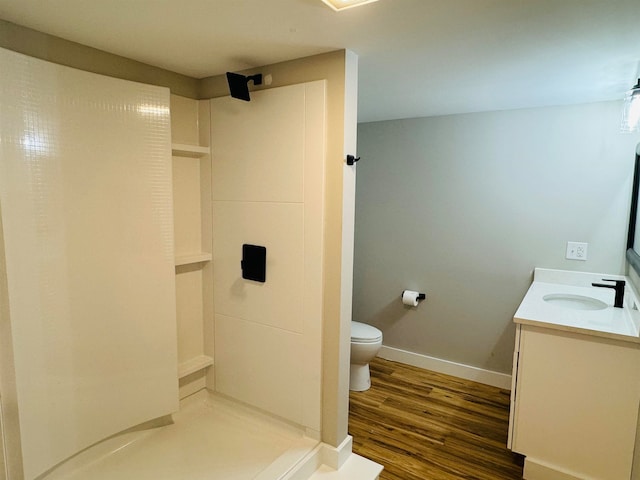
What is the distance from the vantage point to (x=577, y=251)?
8.42ft

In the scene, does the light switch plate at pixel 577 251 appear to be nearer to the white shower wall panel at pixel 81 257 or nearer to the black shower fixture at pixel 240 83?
the black shower fixture at pixel 240 83

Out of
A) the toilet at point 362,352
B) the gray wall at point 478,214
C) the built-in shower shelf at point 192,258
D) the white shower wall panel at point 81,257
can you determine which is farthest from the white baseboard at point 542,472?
the built-in shower shelf at point 192,258

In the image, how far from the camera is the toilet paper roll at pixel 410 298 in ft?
10.3

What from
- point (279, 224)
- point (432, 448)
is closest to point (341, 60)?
point (279, 224)

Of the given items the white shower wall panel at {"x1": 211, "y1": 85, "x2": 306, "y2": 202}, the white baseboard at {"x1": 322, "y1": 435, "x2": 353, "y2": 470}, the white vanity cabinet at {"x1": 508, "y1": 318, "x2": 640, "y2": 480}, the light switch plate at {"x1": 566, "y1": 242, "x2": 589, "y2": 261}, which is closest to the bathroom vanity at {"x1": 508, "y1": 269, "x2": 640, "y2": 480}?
the white vanity cabinet at {"x1": 508, "y1": 318, "x2": 640, "y2": 480}

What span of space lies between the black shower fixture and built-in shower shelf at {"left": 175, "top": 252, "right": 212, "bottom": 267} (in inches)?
37.6

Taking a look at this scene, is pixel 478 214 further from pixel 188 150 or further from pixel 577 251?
pixel 188 150

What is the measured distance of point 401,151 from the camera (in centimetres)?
318

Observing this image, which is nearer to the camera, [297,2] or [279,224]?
[297,2]

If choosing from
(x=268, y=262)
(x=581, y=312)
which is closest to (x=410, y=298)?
(x=581, y=312)

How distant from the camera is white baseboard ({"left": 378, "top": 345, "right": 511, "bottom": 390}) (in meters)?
2.91

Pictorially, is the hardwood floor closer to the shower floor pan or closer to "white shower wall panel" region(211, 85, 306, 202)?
the shower floor pan

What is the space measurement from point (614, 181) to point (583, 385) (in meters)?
1.40

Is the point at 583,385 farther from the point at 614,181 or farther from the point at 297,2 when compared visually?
the point at 297,2
